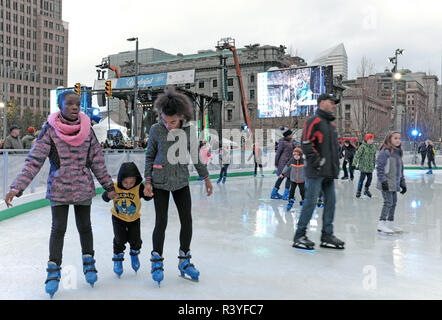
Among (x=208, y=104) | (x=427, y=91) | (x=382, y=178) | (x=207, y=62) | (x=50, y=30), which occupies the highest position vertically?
(x=50, y=30)

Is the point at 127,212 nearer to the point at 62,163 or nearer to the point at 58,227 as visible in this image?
the point at 58,227

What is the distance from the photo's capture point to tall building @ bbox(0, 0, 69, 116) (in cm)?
10569

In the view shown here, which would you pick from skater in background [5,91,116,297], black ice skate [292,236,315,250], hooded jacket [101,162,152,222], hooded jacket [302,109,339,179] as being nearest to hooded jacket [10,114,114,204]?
skater in background [5,91,116,297]

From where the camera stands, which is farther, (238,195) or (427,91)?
(427,91)

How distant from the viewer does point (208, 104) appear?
2177cm

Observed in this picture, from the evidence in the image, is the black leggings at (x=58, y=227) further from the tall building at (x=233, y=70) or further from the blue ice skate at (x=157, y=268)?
the tall building at (x=233, y=70)

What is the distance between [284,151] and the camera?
8.79m

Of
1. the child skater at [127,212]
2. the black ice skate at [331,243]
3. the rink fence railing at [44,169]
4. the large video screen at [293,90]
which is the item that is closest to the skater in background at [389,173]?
the black ice skate at [331,243]

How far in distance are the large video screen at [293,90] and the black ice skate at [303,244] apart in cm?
2434

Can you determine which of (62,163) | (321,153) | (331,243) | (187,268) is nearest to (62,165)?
(62,163)

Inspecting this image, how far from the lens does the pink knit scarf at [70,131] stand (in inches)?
120
